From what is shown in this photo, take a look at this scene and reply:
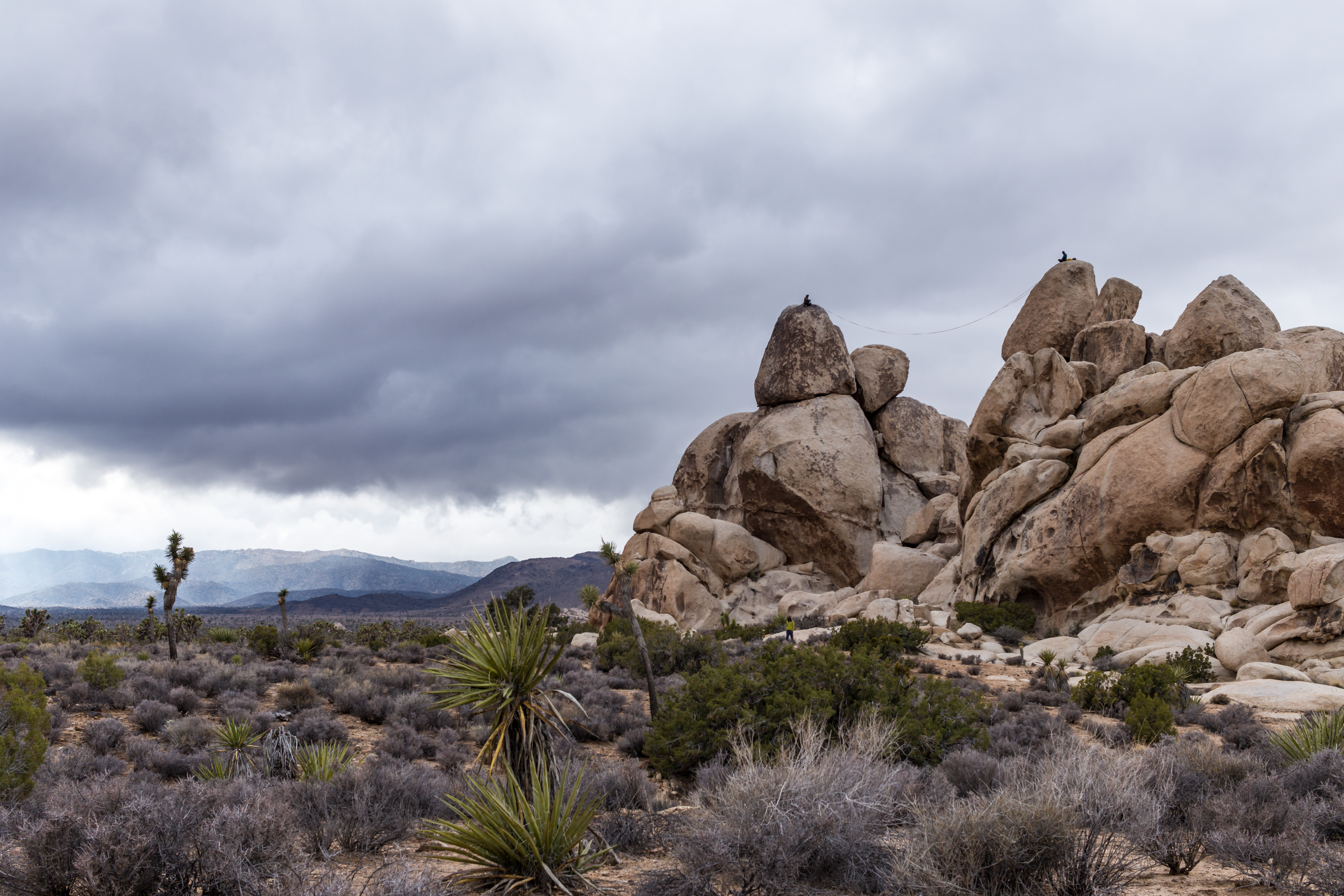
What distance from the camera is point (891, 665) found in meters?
15.6

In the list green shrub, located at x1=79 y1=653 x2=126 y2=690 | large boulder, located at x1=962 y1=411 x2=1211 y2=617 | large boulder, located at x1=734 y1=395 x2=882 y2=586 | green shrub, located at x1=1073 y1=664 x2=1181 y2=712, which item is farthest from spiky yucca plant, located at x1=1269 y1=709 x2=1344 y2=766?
large boulder, located at x1=734 y1=395 x2=882 y2=586

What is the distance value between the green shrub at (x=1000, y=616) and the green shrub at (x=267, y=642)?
70.5ft

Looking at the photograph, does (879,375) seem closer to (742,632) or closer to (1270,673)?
(742,632)

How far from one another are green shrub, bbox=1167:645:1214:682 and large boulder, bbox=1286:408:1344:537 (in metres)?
6.38

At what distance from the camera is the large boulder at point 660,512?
136ft

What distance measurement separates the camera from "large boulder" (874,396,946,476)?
4259cm

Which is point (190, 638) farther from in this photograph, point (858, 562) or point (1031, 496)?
point (1031, 496)

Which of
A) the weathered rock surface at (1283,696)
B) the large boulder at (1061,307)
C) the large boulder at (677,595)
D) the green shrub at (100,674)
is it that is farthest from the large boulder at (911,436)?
the green shrub at (100,674)

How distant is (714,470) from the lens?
148 feet

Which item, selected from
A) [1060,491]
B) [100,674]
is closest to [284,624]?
[100,674]

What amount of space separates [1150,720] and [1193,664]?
6877mm

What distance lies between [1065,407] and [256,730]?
97.6 ft

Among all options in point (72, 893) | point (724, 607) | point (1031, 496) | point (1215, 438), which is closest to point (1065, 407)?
point (1031, 496)

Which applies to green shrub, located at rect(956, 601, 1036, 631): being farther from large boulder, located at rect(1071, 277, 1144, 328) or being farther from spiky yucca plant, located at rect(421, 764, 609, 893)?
spiky yucca plant, located at rect(421, 764, 609, 893)
